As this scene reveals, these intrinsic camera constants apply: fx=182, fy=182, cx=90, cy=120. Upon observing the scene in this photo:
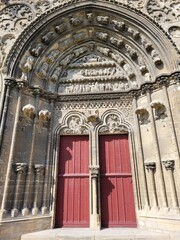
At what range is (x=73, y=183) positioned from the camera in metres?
4.85

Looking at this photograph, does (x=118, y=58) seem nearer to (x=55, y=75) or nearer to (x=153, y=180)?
(x=55, y=75)

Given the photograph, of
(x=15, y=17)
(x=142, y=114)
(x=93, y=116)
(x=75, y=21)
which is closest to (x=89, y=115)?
(x=93, y=116)

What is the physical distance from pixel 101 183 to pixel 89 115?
1902mm

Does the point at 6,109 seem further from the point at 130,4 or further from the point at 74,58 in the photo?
the point at 130,4

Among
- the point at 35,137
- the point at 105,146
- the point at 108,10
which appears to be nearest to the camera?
the point at 35,137

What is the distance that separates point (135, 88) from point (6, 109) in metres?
3.61

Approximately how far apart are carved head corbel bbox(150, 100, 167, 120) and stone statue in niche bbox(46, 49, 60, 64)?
3.40 meters

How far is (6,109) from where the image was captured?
4.55 meters

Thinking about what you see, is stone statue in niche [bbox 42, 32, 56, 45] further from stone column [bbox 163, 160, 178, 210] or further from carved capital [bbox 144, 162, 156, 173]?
stone column [bbox 163, 160, 178, 210]

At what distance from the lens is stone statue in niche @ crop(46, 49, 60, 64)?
229 inches

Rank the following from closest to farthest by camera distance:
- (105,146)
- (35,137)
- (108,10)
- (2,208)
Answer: (2,208)
(35,137)
(105,146)
(108,10)

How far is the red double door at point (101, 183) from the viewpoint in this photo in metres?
4.54

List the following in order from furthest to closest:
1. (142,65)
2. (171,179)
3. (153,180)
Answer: (142,65), (153,180), (171,179)

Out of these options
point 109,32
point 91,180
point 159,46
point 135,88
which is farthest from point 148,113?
point 109,32
